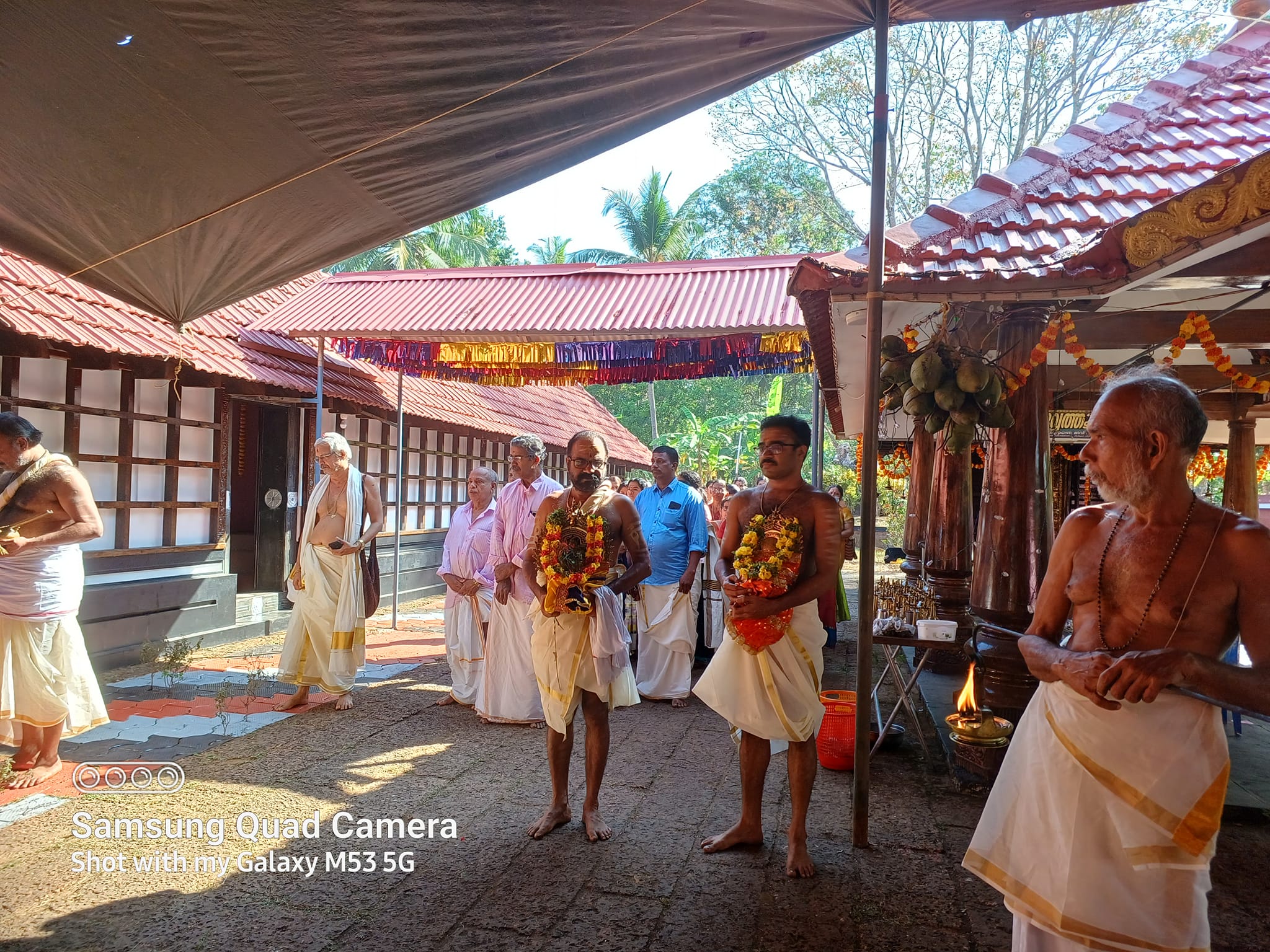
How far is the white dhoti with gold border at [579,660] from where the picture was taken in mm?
4273

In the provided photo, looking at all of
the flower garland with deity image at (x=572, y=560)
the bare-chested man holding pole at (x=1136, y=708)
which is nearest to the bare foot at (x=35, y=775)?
the flower garland with deity image at (x=572, y=560)

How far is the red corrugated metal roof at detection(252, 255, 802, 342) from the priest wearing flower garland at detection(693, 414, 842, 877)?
Result: 10.9 feet

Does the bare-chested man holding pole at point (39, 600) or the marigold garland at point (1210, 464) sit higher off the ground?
the marigold garland at point (1210, 464)

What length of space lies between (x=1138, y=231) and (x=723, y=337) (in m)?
5.47

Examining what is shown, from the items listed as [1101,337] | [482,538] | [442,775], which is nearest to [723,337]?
[482,538]

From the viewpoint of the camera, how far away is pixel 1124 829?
7.47 ft

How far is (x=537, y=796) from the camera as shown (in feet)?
15.8

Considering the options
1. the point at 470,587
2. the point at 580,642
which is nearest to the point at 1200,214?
the point at 580,642

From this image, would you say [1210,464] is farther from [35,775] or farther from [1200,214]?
[35,775]

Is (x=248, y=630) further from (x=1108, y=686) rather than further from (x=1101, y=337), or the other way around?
(x=1108, y=686)

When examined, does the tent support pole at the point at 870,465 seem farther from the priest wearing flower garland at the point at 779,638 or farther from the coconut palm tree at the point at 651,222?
the coconut palm tree at the point at 651,222

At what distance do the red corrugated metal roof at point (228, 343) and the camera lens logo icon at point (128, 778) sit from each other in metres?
2.36

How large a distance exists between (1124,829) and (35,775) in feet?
17.2

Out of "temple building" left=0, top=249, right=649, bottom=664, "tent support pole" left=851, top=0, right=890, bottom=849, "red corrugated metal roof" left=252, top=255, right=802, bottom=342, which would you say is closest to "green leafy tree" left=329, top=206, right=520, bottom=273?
"temple building" left=0, top=249, right=649, bottom=664
